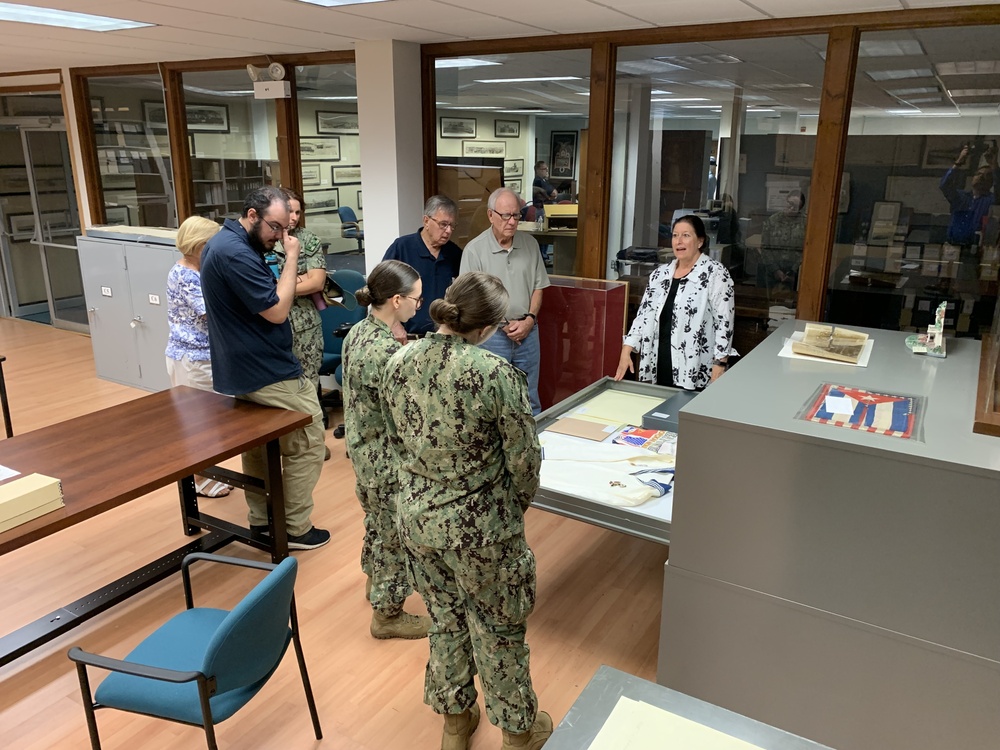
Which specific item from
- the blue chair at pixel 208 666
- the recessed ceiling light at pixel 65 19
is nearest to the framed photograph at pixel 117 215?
the recessed ceiling light at pixel 65 19

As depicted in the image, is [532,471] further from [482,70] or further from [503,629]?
[482,70]

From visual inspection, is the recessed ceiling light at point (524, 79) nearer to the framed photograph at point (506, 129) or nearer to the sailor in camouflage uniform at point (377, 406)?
the framed photograph at point (506, 129)

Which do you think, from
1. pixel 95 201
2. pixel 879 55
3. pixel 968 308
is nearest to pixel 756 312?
pixel 968 308

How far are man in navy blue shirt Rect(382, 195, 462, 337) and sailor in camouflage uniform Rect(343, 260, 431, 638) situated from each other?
1.43 m

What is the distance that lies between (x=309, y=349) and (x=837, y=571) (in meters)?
3.13

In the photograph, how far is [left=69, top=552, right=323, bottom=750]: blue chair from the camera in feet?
5.85

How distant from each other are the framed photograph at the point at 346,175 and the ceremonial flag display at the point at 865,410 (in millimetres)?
3887

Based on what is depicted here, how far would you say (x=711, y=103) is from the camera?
409 centimetres

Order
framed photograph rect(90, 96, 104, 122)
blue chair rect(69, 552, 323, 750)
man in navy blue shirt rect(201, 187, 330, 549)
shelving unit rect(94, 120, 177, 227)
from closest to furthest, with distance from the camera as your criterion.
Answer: blue chair rect(69, 552, 323, 750) → man in navy blue shirt rect(201, 187, 330, 549) → shelving unit rect(94, 120, 177, 227) → framed photograph rect(90, 96, 104, 122)

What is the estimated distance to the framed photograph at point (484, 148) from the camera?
492 cm

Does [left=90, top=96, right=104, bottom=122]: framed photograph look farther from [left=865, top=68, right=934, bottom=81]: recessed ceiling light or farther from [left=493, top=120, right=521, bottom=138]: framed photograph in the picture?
[left=865, top=68, right=934, bottom=81]: recessed ceiling light

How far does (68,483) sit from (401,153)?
9.73ft

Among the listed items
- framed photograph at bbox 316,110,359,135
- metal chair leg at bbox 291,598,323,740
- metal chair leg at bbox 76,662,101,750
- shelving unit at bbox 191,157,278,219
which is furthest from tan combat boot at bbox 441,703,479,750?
shelving unit at bbox 191,157,278,219

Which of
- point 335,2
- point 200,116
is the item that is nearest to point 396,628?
point 335,2
